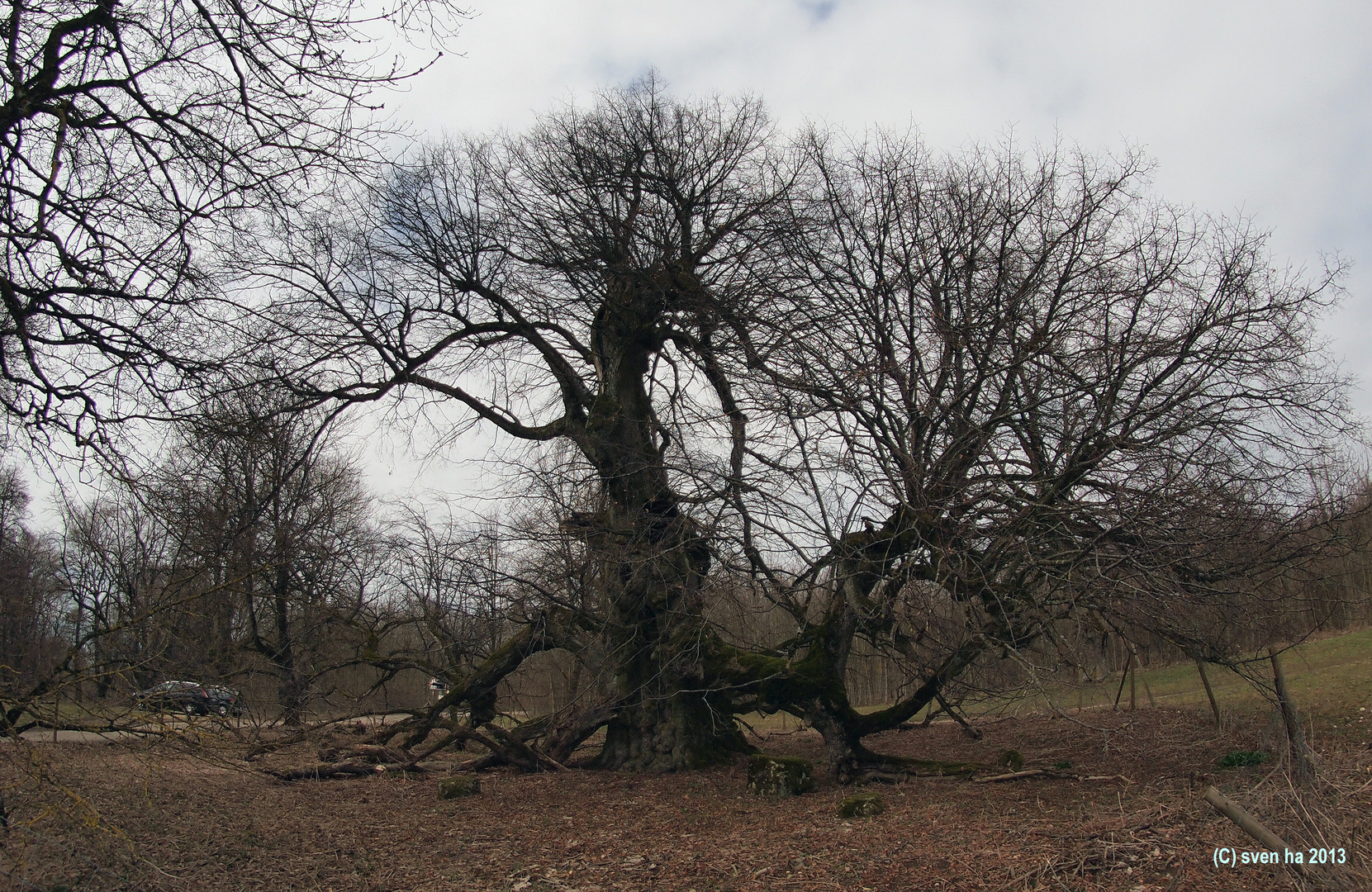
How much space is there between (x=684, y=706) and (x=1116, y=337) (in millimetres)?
7507

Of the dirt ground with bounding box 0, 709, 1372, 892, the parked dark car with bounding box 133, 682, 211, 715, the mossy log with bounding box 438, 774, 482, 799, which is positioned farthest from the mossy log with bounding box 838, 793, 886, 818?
the parked dark car with bounding box 133, 682, 211, 715

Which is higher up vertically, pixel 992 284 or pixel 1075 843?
pixel 992 284

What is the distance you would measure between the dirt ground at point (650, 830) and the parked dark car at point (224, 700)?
38 centimetres

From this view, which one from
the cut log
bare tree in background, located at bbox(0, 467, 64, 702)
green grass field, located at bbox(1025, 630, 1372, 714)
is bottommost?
green grass field, located at bbox(1025, 630, 1372, 714)

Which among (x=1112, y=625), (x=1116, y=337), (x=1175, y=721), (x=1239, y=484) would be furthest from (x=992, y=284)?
(x=1175, y=721)

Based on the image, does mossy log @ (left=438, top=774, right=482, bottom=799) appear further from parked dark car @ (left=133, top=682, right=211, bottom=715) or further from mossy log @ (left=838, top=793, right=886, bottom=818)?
parked dark car @ (left=133, top=682, right=211, bottom=715)

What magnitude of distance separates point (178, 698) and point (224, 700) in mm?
744

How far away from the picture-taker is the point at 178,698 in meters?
5.10

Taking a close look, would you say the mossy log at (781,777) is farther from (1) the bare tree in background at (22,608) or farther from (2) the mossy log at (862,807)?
(1) the bare tree in background at (22,608)

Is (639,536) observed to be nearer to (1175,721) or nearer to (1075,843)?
(1075,843)

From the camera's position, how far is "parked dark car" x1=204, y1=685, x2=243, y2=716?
545 centimetres

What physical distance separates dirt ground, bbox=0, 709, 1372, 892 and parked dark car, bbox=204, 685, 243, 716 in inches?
14.8

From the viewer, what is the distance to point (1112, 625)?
7.98 m

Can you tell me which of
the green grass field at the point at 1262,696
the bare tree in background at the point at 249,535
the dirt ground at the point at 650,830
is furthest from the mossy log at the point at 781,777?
the bare tree in background at the point at 249,535
